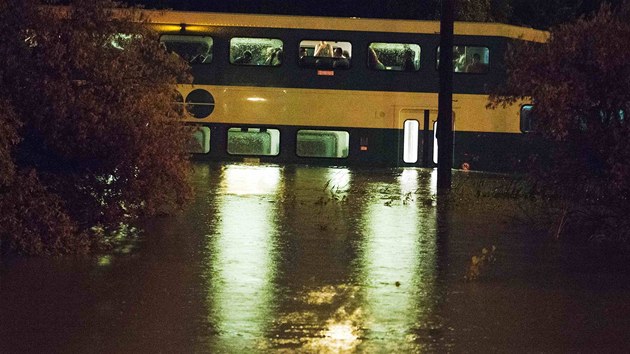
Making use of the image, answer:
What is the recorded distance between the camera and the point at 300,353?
27.6 ft

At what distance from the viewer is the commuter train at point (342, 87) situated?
28.2 metres

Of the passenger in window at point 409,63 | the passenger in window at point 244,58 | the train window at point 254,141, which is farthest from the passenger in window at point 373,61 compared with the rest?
the passenger in window at point 244,58

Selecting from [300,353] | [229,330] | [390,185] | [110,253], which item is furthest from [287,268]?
[390,185]

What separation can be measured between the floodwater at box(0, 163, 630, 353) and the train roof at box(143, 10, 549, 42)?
11045 mm

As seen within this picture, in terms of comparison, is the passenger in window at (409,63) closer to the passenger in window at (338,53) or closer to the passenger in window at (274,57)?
the passenger in window at (338,53)

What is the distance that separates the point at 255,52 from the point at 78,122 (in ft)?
52.2

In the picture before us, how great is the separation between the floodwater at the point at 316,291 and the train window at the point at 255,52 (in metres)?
11.0

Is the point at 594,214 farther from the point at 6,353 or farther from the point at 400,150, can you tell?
the point at 400,150

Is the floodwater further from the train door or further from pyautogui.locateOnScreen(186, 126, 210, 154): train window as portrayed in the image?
the train door

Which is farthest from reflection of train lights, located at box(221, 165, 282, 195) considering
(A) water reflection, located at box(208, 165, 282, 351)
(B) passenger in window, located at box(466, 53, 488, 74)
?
(B) passenger in window, located at box(466, 53, 488, 74)

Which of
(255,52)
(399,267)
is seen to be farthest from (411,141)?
(399,267)

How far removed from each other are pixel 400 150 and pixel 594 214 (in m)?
13.6

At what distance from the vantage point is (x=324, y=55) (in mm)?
28594

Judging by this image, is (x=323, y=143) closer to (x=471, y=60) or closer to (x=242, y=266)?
(x=471, y=60)
